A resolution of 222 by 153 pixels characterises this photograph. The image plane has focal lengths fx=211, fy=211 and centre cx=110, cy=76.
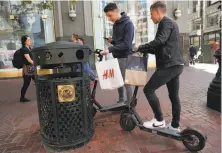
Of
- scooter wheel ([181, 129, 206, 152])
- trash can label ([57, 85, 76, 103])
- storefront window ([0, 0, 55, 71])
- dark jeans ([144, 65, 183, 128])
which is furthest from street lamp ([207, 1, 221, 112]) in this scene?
storefront window ([0, 0, 55, 71])

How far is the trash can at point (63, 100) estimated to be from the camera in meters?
2.73

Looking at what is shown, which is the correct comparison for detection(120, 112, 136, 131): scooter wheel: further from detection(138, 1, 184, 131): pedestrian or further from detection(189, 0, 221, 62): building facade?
detection(189, 0, 221, 62): building facade

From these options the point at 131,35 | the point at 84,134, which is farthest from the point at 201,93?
the point at 84,134

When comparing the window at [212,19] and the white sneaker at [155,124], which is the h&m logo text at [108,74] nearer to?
the white sneaker at [155,124]

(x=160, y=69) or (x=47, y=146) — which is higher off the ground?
(x=160, y=69)

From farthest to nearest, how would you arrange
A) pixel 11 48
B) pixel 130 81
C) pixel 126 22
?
pixel 11 48, pixel 126 22, pixel 130 81

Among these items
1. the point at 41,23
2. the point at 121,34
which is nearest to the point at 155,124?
the point at 121,34

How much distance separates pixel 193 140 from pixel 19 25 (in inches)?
395

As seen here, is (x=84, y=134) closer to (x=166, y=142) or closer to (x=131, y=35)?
(x=166, y=142)

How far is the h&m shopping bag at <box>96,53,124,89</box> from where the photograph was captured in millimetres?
3092

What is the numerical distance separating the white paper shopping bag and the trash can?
10.3 inches

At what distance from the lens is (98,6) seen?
11.2 meters

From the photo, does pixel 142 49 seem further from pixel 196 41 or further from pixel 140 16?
pixel 196 41

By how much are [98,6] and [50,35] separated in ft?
9.68
